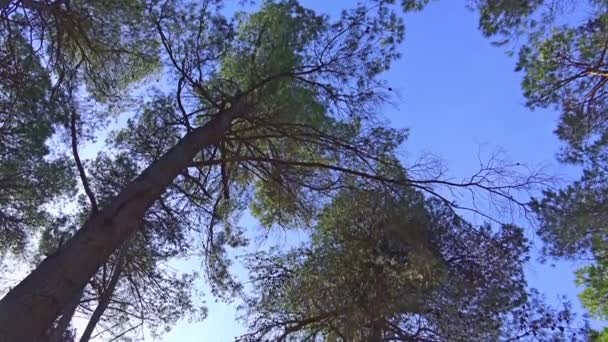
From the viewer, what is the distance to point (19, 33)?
218 inches

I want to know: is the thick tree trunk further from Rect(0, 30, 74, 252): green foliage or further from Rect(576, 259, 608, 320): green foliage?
Rect(576, 259, 608, 320): green foliage

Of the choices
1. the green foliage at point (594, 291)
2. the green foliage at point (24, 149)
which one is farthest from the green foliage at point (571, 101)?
the green foliage at point (24, 149)

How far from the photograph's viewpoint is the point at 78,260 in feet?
10.9

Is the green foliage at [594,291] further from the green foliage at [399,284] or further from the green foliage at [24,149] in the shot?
the green foliage at [24,149]

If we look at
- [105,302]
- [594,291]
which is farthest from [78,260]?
[594,291]

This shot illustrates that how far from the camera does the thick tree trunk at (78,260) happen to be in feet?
9.32

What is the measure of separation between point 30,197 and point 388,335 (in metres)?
4.86

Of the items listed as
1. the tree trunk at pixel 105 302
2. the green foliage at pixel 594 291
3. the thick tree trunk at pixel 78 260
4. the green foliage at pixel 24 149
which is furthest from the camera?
the green foliage at pixel 594 291

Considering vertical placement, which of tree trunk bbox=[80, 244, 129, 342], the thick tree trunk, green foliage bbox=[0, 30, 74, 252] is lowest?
the thick tree trunk

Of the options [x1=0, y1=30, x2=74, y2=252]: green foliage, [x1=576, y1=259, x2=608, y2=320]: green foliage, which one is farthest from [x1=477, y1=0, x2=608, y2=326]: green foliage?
[x1=0, y1=30, x2=74, y2=252]: green foliage

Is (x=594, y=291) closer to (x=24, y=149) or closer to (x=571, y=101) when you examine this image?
(x=571, y=101)

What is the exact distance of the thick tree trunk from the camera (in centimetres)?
284

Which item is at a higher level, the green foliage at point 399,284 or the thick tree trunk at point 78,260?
the green foliage at point 399,284

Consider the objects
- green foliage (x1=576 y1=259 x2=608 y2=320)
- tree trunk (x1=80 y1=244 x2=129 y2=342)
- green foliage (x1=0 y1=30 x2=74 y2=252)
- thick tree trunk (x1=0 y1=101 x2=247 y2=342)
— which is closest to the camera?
thick tree trunk (x1=0 y1=101 x2=247 y2=342)
